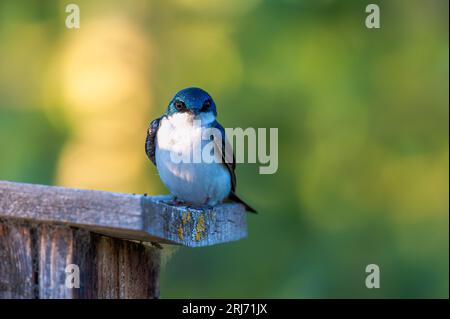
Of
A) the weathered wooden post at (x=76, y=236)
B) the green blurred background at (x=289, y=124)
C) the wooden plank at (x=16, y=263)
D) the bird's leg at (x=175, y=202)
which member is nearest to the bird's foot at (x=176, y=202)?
the bird's leg at (x=175, y=202)

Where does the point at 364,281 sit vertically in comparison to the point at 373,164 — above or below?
below

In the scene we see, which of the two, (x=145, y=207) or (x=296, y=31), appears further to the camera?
(x=296, y=31)

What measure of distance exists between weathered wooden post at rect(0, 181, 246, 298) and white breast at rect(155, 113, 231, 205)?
145 cm

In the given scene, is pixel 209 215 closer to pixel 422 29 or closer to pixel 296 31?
pixel 296 31

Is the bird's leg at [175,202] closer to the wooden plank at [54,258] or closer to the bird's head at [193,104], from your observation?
the bird's head at [193,104]

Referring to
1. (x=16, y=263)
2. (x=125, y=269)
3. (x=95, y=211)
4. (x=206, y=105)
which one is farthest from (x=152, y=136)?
(x=95, y=211)

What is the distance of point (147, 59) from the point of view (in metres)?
6.79

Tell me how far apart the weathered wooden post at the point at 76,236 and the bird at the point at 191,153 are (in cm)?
146

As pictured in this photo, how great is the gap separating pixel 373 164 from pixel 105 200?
13.9 ft

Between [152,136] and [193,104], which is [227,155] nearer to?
[193,104]

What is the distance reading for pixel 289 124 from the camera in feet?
20.4

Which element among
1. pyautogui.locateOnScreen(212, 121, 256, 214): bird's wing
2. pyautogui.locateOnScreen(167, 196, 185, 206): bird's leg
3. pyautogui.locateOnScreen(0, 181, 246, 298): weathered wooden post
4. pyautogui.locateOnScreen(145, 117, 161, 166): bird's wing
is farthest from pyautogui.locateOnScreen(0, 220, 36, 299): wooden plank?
pyautogui.locateOnScreen(145, 117, 161, 166): bird's wing
